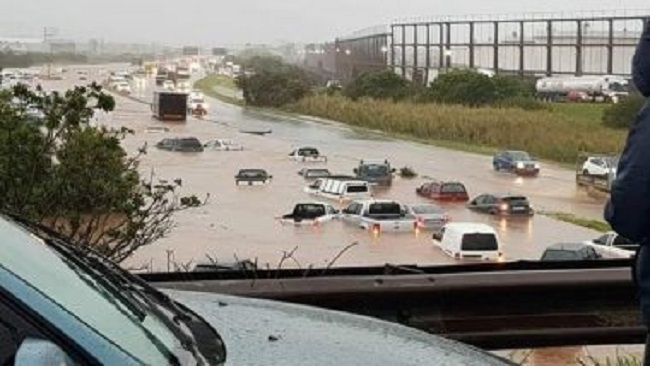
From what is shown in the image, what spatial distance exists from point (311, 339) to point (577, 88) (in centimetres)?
7110

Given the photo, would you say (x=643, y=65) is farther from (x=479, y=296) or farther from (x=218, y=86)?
(x=218, y=86)

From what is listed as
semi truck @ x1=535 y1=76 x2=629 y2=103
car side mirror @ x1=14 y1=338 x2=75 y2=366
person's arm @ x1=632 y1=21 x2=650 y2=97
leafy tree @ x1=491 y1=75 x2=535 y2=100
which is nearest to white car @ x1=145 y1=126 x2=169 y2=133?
leafy tree @ x1=491 y1=75 x2=535 y2=100

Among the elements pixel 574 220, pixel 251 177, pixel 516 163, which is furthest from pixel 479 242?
pixel 516 163

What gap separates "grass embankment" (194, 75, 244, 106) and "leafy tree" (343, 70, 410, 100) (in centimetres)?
645

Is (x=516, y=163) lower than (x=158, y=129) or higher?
lower

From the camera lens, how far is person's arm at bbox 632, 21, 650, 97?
2727 millimetres

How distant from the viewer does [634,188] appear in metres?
2.80

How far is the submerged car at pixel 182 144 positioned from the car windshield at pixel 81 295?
103 feet

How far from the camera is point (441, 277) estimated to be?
396 centimetres

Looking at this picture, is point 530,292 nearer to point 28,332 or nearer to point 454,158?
point 28,332

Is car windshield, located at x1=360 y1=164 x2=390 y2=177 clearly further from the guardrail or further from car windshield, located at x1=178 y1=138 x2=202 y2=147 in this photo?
the guardrail

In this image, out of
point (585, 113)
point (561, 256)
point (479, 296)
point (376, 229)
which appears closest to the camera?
point (479, 296)

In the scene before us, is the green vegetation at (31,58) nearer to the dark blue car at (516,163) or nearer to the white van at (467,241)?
the white van at (467,241)

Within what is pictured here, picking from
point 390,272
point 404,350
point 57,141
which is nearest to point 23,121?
point 57,141
